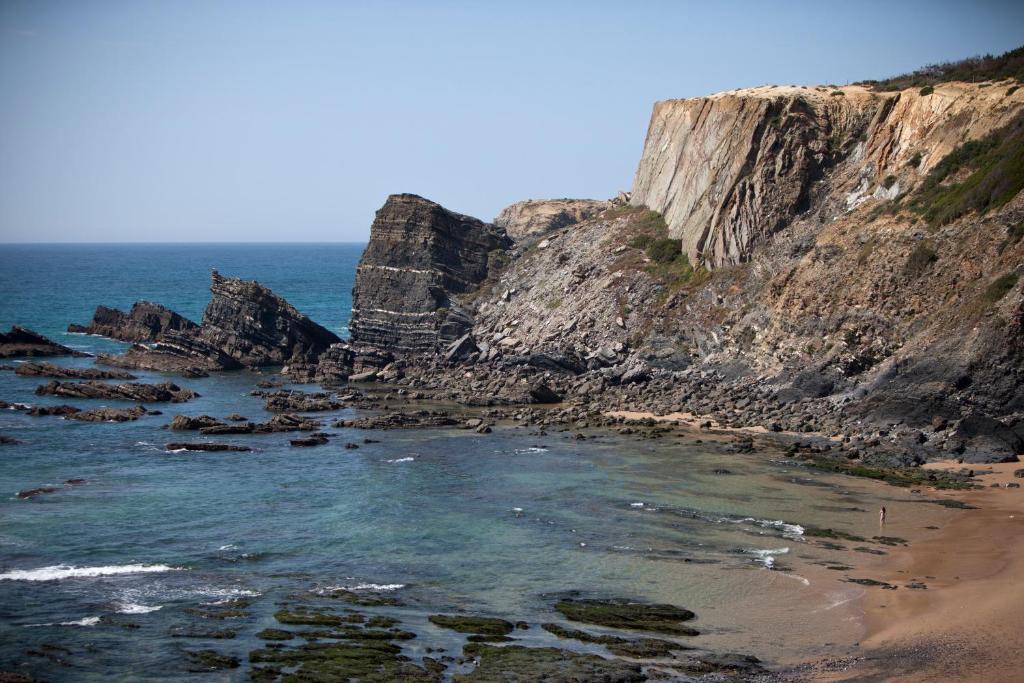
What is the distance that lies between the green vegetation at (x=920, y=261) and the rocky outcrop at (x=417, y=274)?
4394cm

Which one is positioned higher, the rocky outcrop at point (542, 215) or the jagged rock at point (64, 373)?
the rocky outcrop at point (542, 215)

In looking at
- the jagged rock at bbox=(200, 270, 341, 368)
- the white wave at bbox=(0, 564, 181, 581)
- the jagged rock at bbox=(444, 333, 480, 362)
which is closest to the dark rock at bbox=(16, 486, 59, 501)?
the white wave at bbox=(0, 564, 181, 581)

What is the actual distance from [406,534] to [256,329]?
190 feet

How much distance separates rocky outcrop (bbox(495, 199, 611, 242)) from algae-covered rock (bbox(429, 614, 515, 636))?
281ft

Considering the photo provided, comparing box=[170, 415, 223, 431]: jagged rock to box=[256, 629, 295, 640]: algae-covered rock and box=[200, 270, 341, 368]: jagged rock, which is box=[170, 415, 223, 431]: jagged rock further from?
box=[256, 629, 295, 640]: algae-covered rock

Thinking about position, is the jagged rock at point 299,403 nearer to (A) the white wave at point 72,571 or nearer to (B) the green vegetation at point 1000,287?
(A) the white wave at point 72,571

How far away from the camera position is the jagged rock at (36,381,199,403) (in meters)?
82.6

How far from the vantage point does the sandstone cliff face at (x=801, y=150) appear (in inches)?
3150

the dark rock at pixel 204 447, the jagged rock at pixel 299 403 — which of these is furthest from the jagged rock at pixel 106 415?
the dark rock at pixel 204 447

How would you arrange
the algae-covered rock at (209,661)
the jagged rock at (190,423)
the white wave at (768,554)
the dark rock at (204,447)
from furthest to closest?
the jagged rock at (190,423) < the dark rock at (204,447) < the white wave at (768,554) < the algae-covered rock at (209,661)

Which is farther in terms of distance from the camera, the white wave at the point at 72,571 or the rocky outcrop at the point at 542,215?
the rocky outcrop at the point at 542,215

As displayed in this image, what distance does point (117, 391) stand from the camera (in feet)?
272

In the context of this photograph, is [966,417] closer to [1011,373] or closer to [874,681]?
[1011,373]

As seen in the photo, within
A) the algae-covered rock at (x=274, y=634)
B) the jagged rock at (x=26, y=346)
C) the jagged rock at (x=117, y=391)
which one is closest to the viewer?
the algae-covered rock at (x=274, y=634)
